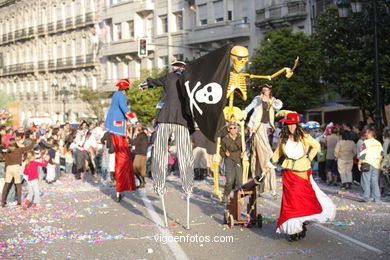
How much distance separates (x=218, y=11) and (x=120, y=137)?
33410mm

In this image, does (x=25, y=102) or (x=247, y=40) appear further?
(x=25, y=102)

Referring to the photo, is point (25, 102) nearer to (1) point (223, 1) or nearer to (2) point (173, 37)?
(2) point (173, 37)

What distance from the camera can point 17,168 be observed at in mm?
13148

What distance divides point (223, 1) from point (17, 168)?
1293 inches

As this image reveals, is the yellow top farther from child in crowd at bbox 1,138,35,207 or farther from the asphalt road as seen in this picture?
child in crowd at bbox 1,138,35,207

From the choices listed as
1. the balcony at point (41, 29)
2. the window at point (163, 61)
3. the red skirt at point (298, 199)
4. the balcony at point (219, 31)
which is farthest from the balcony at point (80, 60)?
the red skirt at point (298, 199)

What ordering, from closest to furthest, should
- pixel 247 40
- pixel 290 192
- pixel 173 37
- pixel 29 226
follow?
pixel 290 192 → pixel 29 226 → pixel 247 40 → pixel 173 37

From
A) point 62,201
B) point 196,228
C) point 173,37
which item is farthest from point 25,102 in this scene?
point 196,228

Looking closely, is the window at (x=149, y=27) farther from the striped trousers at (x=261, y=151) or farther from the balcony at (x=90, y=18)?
the striped trousers at (x=261, y=151)

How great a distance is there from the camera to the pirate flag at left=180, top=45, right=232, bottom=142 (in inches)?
351

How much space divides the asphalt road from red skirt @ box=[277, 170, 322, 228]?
383 mm

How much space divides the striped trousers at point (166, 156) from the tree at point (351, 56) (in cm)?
1275

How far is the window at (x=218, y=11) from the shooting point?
146 feet

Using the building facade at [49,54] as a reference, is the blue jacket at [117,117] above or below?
below
